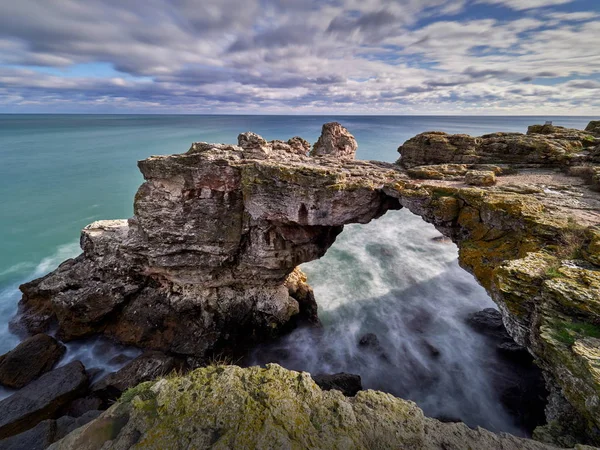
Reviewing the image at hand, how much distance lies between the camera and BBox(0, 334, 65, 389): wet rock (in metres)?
14.7

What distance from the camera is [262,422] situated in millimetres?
5508

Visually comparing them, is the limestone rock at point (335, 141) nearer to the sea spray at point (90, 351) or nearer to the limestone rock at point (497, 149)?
the limestone rock at point (497, 149)

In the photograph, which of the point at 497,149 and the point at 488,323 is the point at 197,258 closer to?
the point at 497,149

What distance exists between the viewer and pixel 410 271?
26.1 meters

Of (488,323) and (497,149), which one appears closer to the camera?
(497,149)

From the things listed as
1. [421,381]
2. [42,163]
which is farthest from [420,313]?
[42,163]

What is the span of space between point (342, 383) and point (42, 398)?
46.4 feet

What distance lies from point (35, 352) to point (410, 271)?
27.3 m

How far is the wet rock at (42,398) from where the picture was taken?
1202 centimetres

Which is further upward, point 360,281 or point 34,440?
point 34,440

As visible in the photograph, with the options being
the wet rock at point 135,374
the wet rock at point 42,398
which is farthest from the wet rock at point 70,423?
the wet rock at point 42,398

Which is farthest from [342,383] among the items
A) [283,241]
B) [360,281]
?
[360,281]

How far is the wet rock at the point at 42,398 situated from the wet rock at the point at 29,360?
160 cm

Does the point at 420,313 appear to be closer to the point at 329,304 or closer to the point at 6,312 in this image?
the point at 329,304
